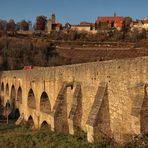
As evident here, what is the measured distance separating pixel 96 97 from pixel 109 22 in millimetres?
100834


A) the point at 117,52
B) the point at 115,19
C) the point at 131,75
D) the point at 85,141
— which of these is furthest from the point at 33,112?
the point at 115,19

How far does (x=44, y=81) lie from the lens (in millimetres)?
25859

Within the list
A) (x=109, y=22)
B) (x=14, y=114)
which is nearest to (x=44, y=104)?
(x=14, y=114)

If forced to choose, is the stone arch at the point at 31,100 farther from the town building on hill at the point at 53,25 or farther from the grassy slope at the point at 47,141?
the town building on hill at the point at 53,25

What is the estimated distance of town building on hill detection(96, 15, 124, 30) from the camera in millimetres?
110438

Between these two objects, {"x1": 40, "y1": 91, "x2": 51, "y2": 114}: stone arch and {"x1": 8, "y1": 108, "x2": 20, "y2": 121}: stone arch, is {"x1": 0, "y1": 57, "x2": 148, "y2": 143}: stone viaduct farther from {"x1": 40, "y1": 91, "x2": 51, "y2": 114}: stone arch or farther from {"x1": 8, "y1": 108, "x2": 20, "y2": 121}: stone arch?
A: {"x1": 8, "y1": 108, "x2": 20, "y2": 121}: stone arch

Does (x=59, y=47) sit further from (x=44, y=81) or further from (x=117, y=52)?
(x=44, y=81)

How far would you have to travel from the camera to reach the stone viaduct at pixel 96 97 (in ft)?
43.9

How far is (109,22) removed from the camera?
115m

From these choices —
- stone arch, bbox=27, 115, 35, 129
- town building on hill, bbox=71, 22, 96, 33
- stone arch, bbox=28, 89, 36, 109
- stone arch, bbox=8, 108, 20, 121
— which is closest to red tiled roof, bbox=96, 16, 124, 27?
town building on hill, bbox=71, 22, 96, 33

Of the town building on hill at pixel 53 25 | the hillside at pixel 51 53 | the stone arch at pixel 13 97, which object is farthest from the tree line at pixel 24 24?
the stone arch at pixel 13 97

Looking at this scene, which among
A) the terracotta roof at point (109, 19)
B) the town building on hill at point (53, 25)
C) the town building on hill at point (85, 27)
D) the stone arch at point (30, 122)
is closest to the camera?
the stone arch at point (30, 122)

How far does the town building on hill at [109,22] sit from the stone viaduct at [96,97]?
84.5 m

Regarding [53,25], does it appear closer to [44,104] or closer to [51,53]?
[51,53]
